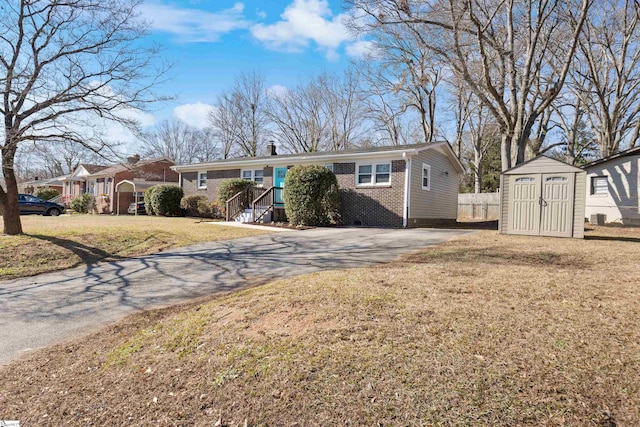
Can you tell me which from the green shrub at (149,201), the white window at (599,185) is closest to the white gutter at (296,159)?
the green shrub at (149,201)

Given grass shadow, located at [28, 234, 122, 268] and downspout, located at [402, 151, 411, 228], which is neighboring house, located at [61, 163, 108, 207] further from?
downspout, located at [402, 151, 411, 228]

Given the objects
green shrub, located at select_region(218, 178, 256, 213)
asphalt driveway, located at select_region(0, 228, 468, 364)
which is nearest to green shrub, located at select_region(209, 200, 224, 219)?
green shrub, located at select_region(218, 178, 256, 213)

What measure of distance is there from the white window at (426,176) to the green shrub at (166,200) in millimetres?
14296

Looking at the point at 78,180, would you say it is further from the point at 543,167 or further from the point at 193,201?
the point at 543,167

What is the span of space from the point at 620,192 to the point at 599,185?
4.06 ft

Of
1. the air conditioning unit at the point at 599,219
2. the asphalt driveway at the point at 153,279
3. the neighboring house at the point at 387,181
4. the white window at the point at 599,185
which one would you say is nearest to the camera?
the asphalt driveway at the point at 153,279

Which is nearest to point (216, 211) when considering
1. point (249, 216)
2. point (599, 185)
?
point (249, 216)

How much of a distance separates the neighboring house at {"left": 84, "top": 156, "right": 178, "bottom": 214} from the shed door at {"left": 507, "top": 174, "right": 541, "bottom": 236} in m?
24.0

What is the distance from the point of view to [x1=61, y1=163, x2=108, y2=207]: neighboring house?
33812 millimetres

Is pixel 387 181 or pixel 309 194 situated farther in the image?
pixel 387 181

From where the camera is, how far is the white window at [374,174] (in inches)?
596

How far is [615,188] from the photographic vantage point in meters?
17.6

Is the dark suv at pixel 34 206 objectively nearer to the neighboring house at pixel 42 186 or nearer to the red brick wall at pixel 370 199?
the red brick wall at pixel 370 199

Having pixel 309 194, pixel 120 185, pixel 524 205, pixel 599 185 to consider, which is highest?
pixel 599 185
